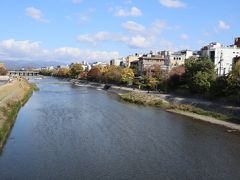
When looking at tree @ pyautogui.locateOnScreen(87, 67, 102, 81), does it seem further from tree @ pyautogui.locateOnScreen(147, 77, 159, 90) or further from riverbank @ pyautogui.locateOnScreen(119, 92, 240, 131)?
riverbank @ pyautogui.locateOnScreen(119, 92, 240, 131)

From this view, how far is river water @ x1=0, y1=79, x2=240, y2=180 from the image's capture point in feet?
49.7

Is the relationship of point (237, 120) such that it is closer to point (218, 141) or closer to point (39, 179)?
point (218, 141)

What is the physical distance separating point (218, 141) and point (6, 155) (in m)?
10.6

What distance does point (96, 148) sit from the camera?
19109mm

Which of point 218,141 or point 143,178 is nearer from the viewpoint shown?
point 143,178

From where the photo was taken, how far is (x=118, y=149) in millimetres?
19016

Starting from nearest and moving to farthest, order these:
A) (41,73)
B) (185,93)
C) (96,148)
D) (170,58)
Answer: (96,148), (185,93), (170,58), (41,73)

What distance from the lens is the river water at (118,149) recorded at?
15141 mm

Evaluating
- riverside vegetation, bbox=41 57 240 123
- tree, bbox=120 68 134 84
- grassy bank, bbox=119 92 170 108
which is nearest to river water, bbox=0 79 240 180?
riverside vegetation, bbox=41 57 240 123

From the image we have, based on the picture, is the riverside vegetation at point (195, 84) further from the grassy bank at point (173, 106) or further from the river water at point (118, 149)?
the river water at point (118, 149)

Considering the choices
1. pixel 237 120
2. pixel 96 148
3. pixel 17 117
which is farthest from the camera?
pixel 17 117

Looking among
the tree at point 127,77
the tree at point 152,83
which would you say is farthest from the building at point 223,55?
the tree at point 127,77

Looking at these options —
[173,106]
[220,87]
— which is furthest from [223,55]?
[173,106]

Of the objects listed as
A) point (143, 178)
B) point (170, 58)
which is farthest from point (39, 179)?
point (170, 58)
